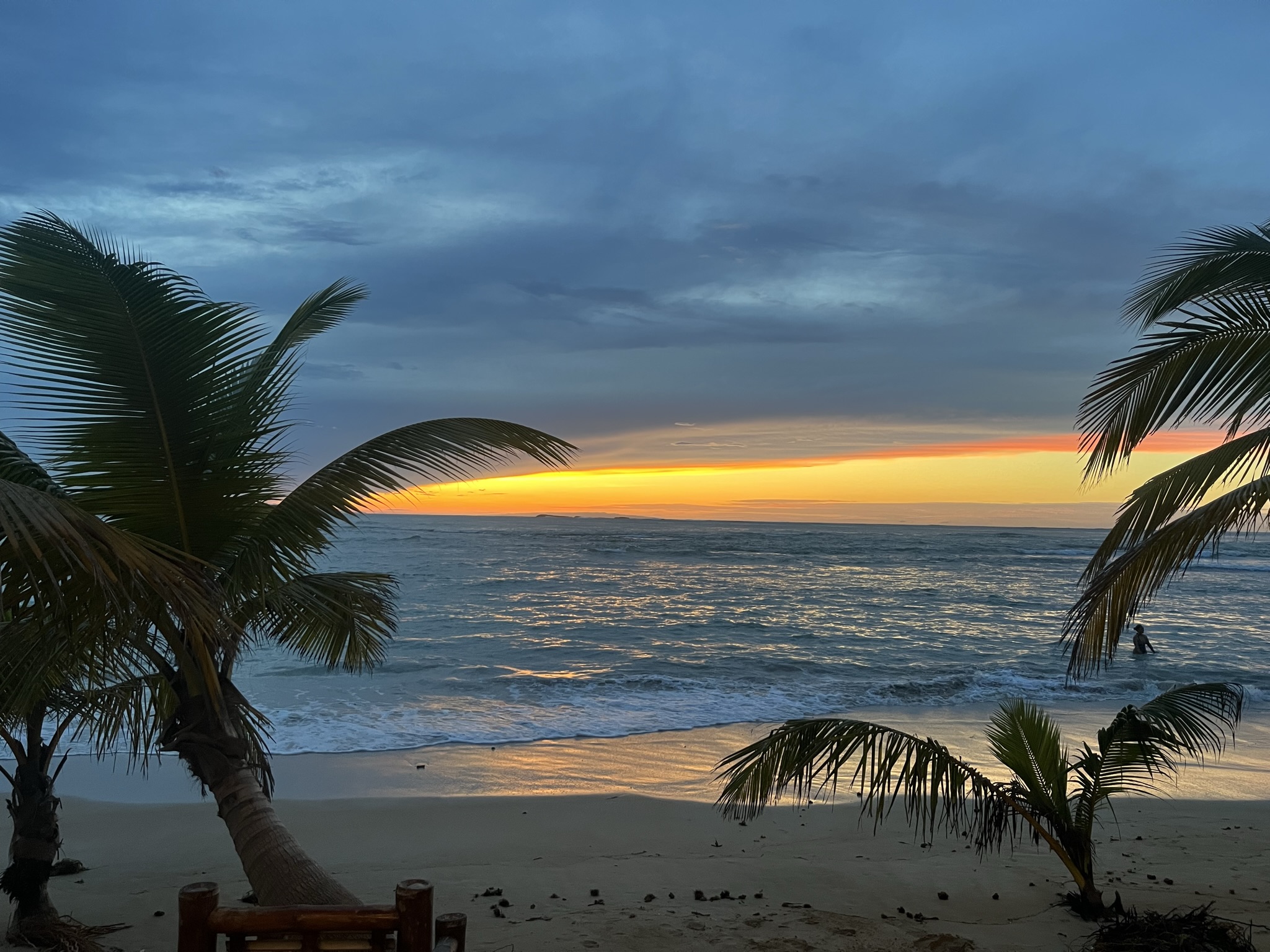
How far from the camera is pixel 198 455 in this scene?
16.0 ft

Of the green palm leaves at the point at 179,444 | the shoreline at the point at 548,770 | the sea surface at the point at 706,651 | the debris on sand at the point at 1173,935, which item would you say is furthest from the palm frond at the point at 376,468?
the sea surface at the point at 706,651

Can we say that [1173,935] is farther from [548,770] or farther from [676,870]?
[548,770]

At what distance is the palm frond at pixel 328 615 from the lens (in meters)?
5.56

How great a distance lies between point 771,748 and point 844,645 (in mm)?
19310

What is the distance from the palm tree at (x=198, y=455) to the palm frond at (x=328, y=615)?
0.17 m

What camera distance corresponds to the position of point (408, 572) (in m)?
45.0

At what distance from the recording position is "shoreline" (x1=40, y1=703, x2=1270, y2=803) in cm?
1062

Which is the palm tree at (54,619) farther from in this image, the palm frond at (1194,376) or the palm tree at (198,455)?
the palm frond at (1194,376)

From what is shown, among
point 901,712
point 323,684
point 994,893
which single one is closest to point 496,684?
point 323,684

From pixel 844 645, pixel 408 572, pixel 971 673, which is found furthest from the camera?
pixel 408 572

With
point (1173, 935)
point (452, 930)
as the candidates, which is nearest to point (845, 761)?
point (1173, 935)

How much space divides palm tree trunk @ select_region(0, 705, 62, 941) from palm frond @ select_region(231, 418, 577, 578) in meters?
2.25

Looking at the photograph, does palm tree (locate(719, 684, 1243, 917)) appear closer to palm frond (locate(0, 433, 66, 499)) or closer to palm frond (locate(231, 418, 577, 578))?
palm frond (locate(231, 418, 577, 578))

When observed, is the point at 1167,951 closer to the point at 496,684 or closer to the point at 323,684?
the point at 496,684
